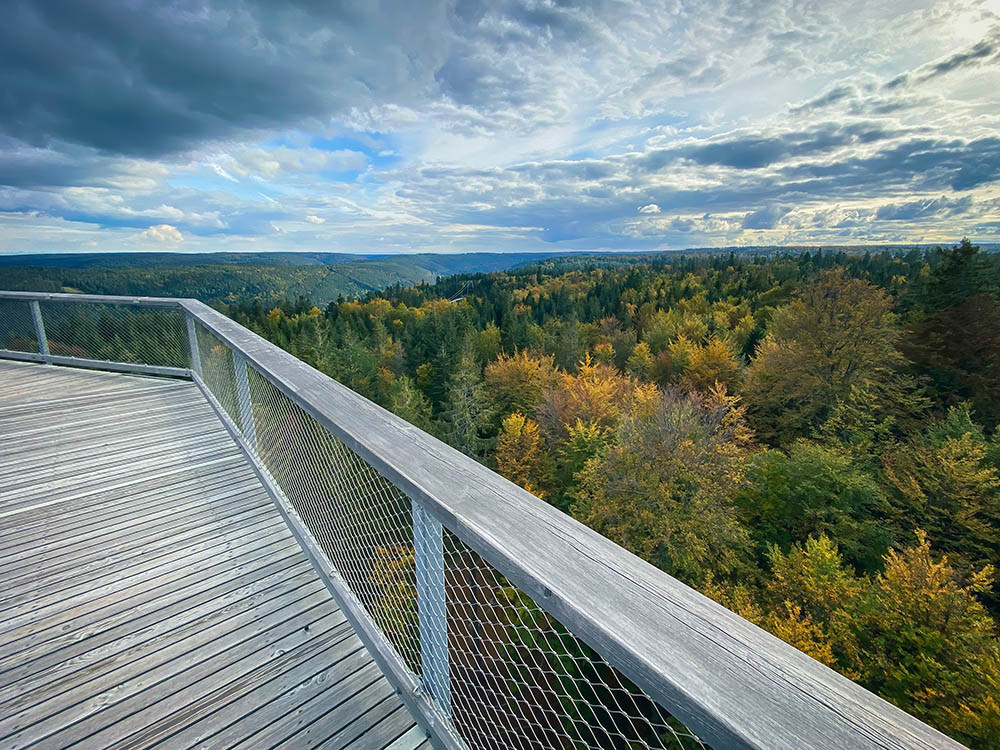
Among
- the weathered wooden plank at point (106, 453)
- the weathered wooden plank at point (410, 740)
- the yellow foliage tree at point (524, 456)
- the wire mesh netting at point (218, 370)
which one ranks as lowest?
the yellow foliage tree at point (524, 456)

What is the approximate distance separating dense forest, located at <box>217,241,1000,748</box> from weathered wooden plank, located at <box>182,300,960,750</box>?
12.2 metres

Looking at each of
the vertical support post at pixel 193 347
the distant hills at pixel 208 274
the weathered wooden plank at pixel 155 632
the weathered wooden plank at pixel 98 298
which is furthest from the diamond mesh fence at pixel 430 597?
the distant hills at pixel 208 274

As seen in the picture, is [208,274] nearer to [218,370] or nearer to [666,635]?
[218,370]

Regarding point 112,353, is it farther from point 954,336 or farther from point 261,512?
point 954,336

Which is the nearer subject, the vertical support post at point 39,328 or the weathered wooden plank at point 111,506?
the weathered wooden plank at point 111,506

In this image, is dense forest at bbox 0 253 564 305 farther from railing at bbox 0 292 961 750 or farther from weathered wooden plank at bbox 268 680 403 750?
weathered wooden plank at bbox 268 680 403 750

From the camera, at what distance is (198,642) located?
2.00m

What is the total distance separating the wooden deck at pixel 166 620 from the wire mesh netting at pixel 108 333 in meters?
2.29

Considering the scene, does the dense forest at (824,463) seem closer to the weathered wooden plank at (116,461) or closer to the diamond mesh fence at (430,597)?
the diamond mesh fence at (430,597)

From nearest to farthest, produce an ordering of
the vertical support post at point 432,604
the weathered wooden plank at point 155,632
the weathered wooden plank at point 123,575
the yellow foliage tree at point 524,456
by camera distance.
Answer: the vertical support post at point 432,604 → the weathered wooden plank at point 155,632 → the weathered wooden plank at point 123,575 → the yellow foliage tree at point 524,456

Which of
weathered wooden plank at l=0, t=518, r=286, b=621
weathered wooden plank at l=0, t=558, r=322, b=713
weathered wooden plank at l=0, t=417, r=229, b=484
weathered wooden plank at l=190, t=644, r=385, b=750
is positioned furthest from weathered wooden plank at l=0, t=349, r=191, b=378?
weathered wooden plank at l=190, t=644, r=385, b=750

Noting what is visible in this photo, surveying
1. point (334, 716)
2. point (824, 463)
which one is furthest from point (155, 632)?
point (824, 463)

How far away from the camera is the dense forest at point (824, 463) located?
10.5 meters

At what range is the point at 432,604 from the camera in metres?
1.46
